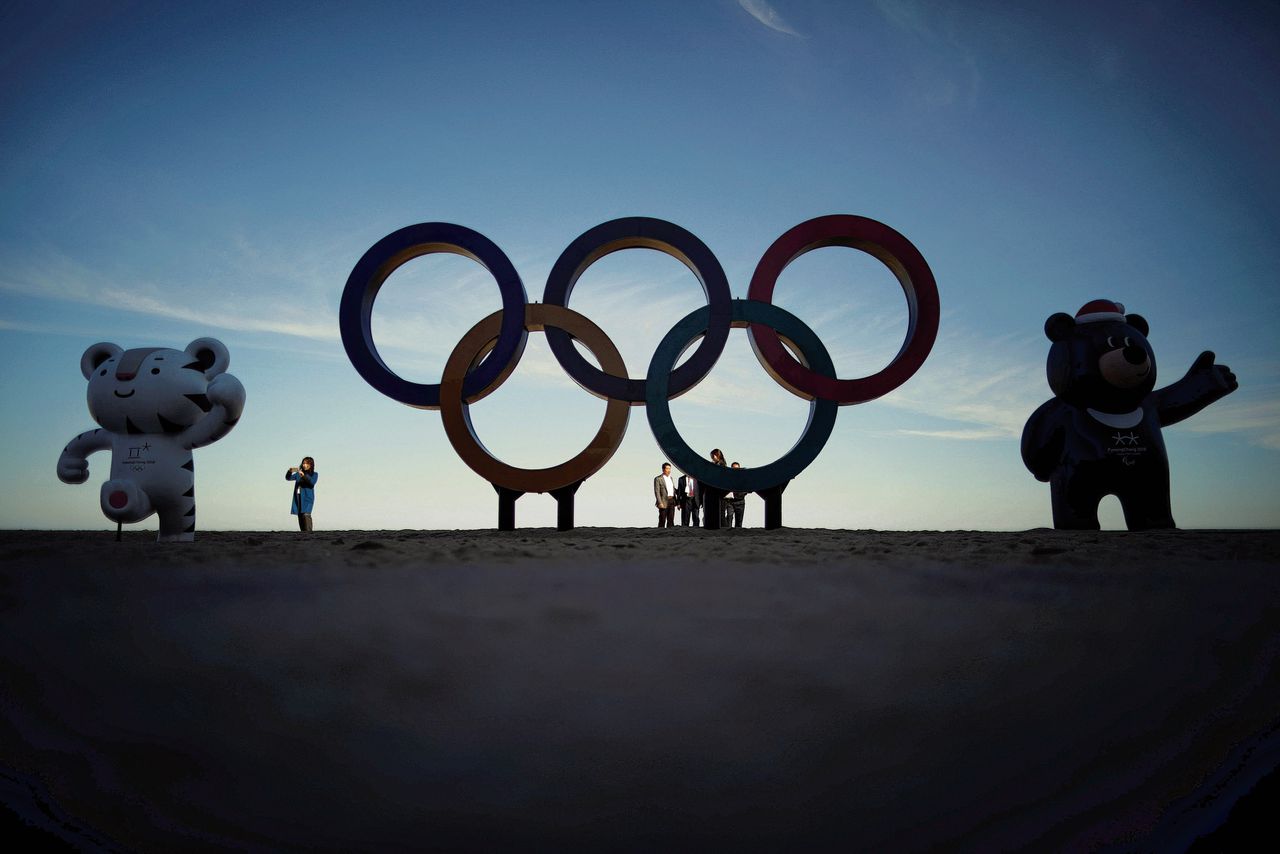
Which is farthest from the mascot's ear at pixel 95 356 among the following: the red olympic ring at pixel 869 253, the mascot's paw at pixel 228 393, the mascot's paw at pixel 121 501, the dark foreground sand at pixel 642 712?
the red olympic ring at pixel 869 253

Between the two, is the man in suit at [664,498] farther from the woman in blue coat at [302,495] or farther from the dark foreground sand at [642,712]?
the dark foreground sand at [642,712]

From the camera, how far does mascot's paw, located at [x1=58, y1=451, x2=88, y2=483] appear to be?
6.41m

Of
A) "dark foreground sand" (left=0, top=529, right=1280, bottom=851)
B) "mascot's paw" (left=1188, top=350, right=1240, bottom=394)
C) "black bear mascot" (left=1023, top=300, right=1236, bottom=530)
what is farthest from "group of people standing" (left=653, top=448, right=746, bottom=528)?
"dark foreground sand" (left=0, top=529, right=1280, bottom=851)

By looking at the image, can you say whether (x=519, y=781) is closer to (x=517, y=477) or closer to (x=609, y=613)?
(x=609, y=613)

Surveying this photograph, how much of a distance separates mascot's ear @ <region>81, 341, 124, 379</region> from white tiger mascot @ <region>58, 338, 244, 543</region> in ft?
0.28

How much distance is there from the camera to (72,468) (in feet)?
21.1

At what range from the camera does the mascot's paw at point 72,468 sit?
6.41m

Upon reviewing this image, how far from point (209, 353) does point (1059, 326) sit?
8367 millimetres

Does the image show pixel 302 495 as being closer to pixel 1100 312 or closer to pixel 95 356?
pixel 95 356

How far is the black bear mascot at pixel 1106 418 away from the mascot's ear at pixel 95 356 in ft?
29.5

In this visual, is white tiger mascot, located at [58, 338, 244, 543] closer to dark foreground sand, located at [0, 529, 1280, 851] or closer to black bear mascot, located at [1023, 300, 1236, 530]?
dark foreground sand, located at [0, 529, 1280, 851]

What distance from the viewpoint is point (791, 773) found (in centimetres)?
151

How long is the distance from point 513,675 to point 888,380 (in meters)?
6.59

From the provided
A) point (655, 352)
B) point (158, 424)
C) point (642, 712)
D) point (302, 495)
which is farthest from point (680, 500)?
point (642, 712)
